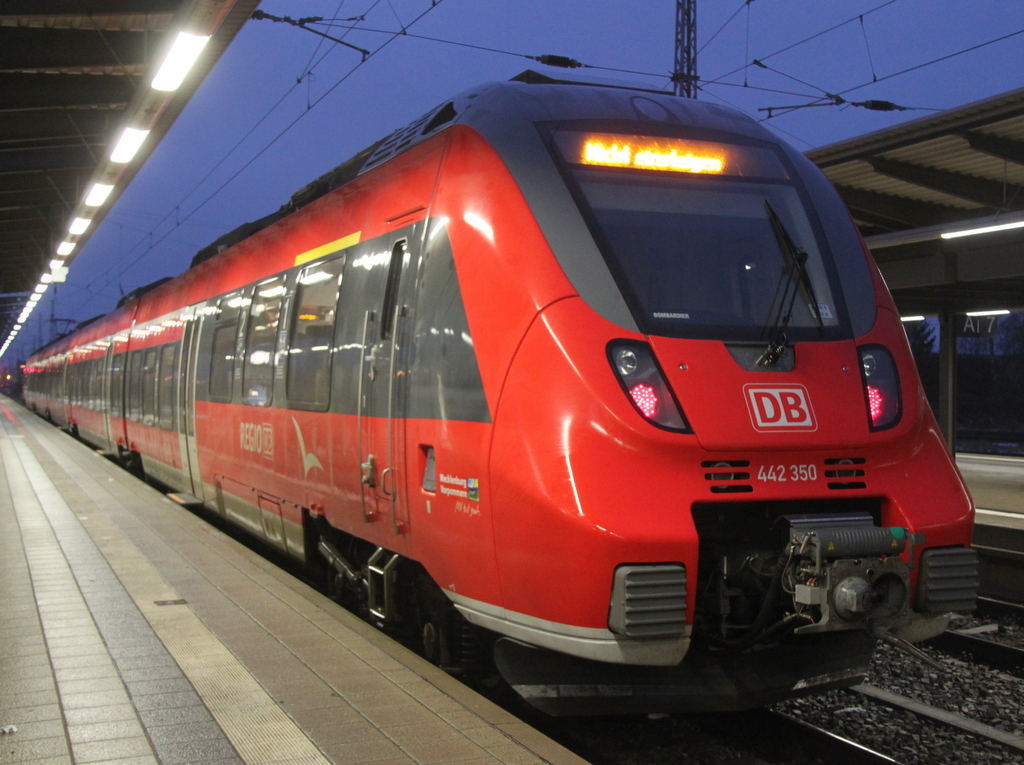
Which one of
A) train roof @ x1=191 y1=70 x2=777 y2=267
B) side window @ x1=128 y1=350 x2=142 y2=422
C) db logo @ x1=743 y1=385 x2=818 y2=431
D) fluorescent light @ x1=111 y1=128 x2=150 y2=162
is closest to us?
db logo @ x1=743 y1=385 x2=818 y2=431

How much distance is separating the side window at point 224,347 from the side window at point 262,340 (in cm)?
58

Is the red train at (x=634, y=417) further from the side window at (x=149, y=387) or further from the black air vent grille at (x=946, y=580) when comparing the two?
the side window at (x=149, y=387)

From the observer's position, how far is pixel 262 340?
836 centimetres

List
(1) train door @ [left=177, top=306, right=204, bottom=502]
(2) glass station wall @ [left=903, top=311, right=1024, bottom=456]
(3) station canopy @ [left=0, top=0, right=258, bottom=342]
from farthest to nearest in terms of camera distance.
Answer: (2) glass station wall @ [left=903, top=311, right=1024, bottom=456] < (1) train door @ [left=177, top=306, right=204, bottom=502] < (3) station canopy @ [left=0, top=0, right=258, bottom=342]

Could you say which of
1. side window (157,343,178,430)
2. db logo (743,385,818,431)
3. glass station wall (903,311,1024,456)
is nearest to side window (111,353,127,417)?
side window (157,343,178,430)

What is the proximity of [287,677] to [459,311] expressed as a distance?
80.3 inches

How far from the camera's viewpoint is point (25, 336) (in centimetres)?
10362

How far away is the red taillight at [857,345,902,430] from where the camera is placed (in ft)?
15.1

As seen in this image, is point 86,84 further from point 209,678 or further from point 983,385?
point 983,385

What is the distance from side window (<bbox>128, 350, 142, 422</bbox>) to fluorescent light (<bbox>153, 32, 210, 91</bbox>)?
7.79 metres

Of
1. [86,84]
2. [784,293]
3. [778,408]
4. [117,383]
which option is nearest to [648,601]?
[778,408]

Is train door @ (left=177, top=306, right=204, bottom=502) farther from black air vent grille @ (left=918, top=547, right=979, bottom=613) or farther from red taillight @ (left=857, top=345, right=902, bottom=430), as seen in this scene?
black air vent grille @ (left=918, top=547, right=979, bottom=613)

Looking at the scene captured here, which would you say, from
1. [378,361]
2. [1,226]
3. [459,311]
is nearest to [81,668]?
[378,361]

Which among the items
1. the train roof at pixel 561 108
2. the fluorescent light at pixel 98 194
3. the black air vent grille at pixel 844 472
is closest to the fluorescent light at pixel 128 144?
the fluorescent light at pixel 98 194
